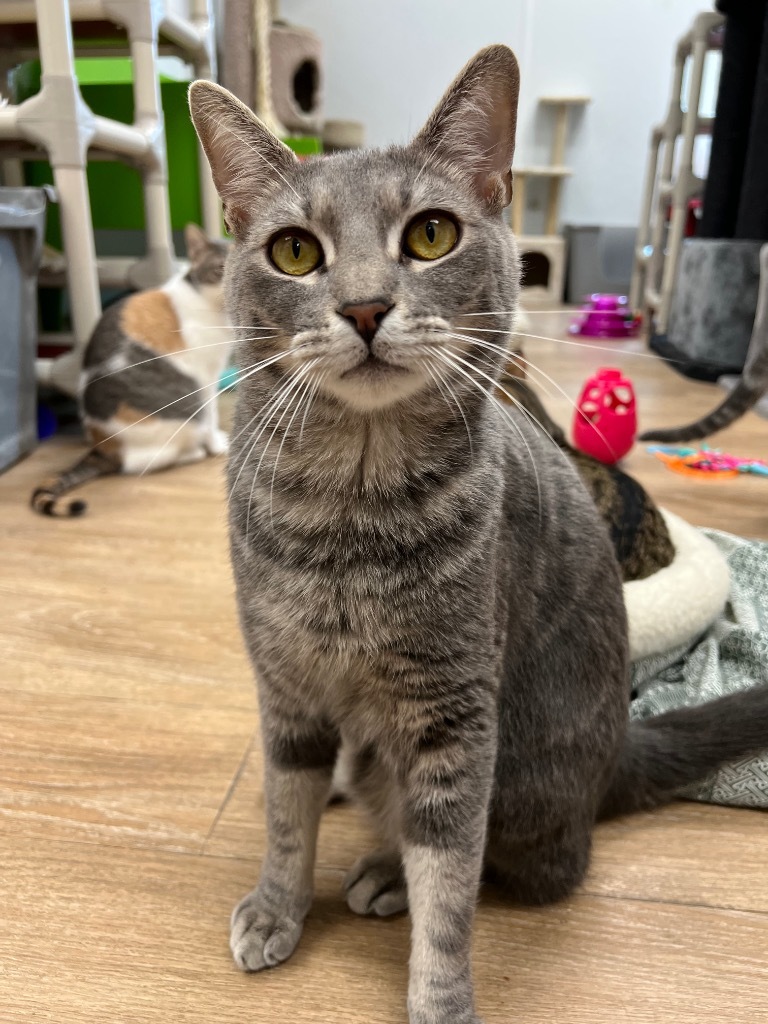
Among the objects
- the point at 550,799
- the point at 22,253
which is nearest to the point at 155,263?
the point at 22,253

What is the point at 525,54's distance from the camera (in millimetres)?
5492

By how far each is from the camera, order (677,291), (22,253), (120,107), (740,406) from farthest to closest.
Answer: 1. (677,291)
2. (120,107)
3. (22,253)
4. (740,406)

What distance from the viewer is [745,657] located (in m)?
1.27

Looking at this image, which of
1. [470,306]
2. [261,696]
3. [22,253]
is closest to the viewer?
[470,306]

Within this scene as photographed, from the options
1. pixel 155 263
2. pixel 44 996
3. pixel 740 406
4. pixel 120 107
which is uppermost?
pixel 120 107

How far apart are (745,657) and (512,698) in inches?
24.4

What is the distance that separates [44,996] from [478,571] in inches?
22.7

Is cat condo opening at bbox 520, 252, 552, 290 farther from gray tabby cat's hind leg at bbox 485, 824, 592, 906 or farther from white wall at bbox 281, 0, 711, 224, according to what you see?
gray tabby cat's hind leg at bbox 485, 824, 592, 906

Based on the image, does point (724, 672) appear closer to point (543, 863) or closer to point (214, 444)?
point (543, 863)

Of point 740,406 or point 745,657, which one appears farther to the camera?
point 740,406

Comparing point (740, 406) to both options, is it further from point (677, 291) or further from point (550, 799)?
point (677, 291)

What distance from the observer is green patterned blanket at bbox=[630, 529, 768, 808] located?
1031mm

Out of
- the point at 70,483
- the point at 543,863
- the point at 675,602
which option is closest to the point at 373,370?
the point at 543,863

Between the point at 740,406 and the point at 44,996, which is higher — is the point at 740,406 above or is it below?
above
